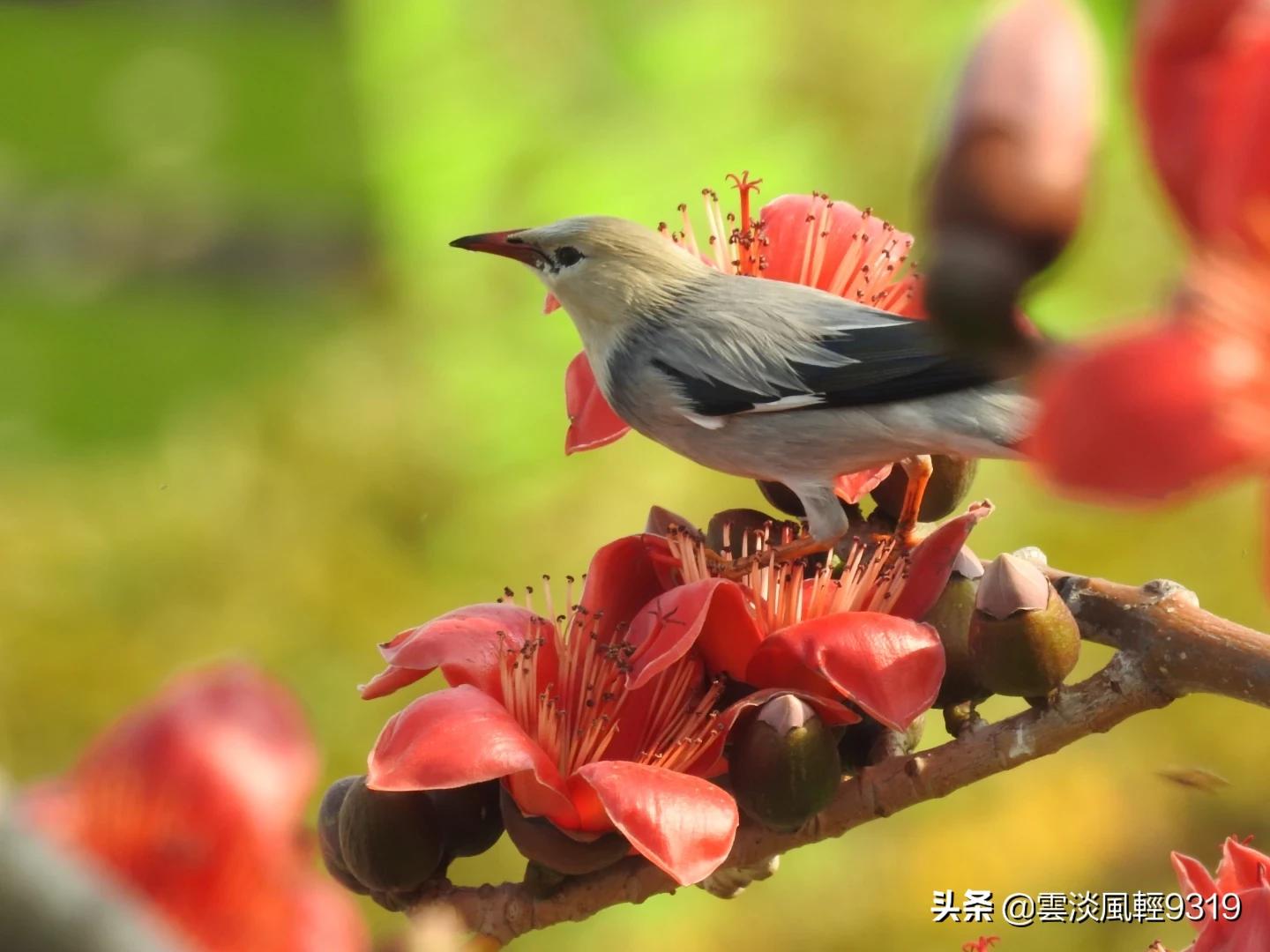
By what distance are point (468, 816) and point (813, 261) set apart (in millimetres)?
314

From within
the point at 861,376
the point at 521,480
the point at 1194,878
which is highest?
the point at 861,376

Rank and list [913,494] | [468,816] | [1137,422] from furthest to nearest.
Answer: [913,494] < [468,816] < [1137,422]

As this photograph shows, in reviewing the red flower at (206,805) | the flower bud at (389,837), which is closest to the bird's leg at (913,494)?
the flower bud at (389,837)

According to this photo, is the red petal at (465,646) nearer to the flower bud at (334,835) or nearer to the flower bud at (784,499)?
the flower bud at (334,835)

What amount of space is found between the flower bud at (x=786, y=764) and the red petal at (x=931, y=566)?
0.08 metres

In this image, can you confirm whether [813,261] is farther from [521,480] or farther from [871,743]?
[521,480]

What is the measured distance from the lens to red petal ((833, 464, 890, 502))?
2.35ft

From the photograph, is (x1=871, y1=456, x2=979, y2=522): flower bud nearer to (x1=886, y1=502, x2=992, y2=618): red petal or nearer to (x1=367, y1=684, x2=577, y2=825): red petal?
(x1=886, y1=502, x2=992, y2=618): red petal

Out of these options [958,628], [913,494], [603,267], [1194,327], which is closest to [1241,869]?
[958,628]

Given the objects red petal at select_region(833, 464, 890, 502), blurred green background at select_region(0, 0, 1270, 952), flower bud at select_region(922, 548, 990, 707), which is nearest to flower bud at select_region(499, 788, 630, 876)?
flower bud at select_region(922, 548, 990, 707)

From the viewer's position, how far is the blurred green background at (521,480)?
6.36 ft

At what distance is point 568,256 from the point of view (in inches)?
36.2

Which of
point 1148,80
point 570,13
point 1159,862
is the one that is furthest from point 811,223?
point 570,13

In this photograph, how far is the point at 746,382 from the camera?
0.87 meters
